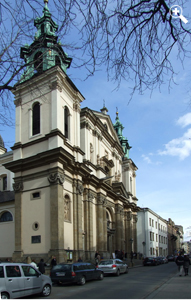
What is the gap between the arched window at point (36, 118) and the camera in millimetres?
30312

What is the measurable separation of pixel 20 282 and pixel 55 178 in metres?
14.9

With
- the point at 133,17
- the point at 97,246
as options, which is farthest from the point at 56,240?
the point at 133,17

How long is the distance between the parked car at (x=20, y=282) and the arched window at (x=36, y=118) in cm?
1847

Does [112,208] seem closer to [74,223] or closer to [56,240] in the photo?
[74,223]

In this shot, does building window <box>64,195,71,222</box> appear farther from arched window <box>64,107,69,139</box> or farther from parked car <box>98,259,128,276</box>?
parked car <box>98,259,128,276</box>

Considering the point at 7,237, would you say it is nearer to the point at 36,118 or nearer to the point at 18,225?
the point at 18,225

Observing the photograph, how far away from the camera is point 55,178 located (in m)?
26.7

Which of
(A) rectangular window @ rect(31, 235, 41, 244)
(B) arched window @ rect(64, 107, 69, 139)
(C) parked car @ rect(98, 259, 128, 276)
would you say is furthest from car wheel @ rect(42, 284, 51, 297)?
(B) arched window @ rect(64, 107, 69, 139)

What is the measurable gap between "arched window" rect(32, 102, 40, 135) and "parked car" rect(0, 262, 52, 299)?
18468 mm

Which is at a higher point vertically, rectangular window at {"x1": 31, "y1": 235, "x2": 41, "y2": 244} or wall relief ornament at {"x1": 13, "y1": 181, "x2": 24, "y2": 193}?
wall relief ornament at {"x1": 13, "y1": 181, "x2": 24, "y2": 193}

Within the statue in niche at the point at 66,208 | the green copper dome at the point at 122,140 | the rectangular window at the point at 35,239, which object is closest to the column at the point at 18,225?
the rectangular window at the point at 35,239

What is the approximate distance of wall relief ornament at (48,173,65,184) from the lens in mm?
26611

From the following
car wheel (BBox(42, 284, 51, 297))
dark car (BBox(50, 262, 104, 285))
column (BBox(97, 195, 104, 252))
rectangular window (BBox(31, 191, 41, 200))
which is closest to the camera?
car wheel (BBox(42, 284, 51, 297))

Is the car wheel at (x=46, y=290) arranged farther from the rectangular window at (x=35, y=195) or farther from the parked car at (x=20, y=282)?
the rectangular window at (x=35, y=195)
